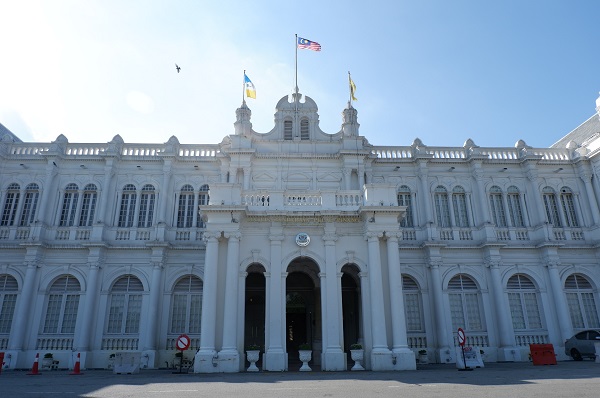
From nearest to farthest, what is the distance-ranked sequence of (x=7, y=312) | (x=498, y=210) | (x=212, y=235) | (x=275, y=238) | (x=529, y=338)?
(x=212, y=235), (x=275, y=238), (x=7, y=312), (x=529, y=338), (x=498, y=210)

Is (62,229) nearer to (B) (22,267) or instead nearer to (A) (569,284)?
(B) (22,267)

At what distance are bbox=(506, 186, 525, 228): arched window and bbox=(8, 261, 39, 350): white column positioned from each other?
91.3 feet

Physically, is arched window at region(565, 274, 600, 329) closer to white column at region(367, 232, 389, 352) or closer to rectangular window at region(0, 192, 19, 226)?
white column at region(367, 232, 389, 352)

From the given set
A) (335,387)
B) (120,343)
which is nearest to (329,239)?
(335,387)

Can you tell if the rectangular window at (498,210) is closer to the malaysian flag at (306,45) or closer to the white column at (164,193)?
the malaysian flag at (306,45)

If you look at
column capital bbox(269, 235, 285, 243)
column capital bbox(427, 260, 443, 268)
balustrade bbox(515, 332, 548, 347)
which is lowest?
balustrade bbox(515, 332, 548, 347)

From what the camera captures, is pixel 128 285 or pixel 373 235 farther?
pixel 128 285

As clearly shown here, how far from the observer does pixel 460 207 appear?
85.1 feet

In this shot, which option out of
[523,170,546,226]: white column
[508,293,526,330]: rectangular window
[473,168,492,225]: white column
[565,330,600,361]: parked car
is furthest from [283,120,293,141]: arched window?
[565,330,600,361]: parked car

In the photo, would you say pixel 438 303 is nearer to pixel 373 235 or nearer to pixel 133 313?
pixel 373 235

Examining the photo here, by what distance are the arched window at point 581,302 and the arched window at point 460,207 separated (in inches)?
267

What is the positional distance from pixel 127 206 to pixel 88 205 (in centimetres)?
226

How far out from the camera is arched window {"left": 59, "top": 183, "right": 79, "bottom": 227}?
80.9 feet

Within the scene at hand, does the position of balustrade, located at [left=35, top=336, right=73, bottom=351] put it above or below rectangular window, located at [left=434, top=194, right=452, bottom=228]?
below
